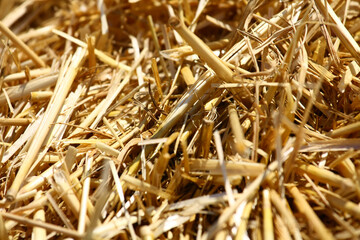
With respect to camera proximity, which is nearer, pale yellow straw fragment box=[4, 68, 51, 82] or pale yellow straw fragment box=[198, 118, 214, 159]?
pale yellow straw fragment box=[198, 118, 214, 159]

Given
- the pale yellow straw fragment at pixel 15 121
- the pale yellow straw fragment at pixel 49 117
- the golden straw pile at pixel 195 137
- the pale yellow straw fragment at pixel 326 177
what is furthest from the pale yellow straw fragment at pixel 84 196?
the pale yellow straw fragment at pixel 326 177

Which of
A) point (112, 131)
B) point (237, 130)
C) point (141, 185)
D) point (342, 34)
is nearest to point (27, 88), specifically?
point (112, 131)

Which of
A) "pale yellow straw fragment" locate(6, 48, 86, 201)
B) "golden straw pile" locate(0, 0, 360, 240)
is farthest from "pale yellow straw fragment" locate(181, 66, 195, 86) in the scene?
"pale yellow straw fragment" locate(6, 48, 86, 201)

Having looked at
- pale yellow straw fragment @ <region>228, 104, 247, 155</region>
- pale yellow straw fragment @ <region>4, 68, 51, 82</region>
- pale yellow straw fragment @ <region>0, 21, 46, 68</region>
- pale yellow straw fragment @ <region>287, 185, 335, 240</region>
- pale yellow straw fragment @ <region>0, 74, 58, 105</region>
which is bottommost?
pale yellow straw fragment @ <region>287, 185, 335, 240</region>

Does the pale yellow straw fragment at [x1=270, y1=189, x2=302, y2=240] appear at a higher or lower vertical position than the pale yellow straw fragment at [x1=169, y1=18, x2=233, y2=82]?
lower

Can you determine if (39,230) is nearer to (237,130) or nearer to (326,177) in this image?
(237,130)

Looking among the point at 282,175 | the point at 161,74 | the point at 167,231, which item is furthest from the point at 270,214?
the point at 161,74

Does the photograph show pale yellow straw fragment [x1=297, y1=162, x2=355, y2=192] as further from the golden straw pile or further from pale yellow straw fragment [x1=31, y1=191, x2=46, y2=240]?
pale yellow straw fragment [x1=31, y1=191, x2=46, y2=240]

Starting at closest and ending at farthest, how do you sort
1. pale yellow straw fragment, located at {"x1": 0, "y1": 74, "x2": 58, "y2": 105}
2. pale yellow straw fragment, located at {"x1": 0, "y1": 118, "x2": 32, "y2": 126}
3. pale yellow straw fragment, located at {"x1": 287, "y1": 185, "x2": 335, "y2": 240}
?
pale yellow straw fragment, located at {"x1": 287, "y1": 185, "x2": 335, "y2": 240} < pale yellow straw fragment, located at {"x1": 0, "y1": 118, "x2": 32, "y2": 126} < pale yellow straw fragment, located at {"x1": 0, "y1": 74, "x2": 58, "y2": 105}

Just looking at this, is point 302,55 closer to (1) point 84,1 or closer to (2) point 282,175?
(2) point 282,175
